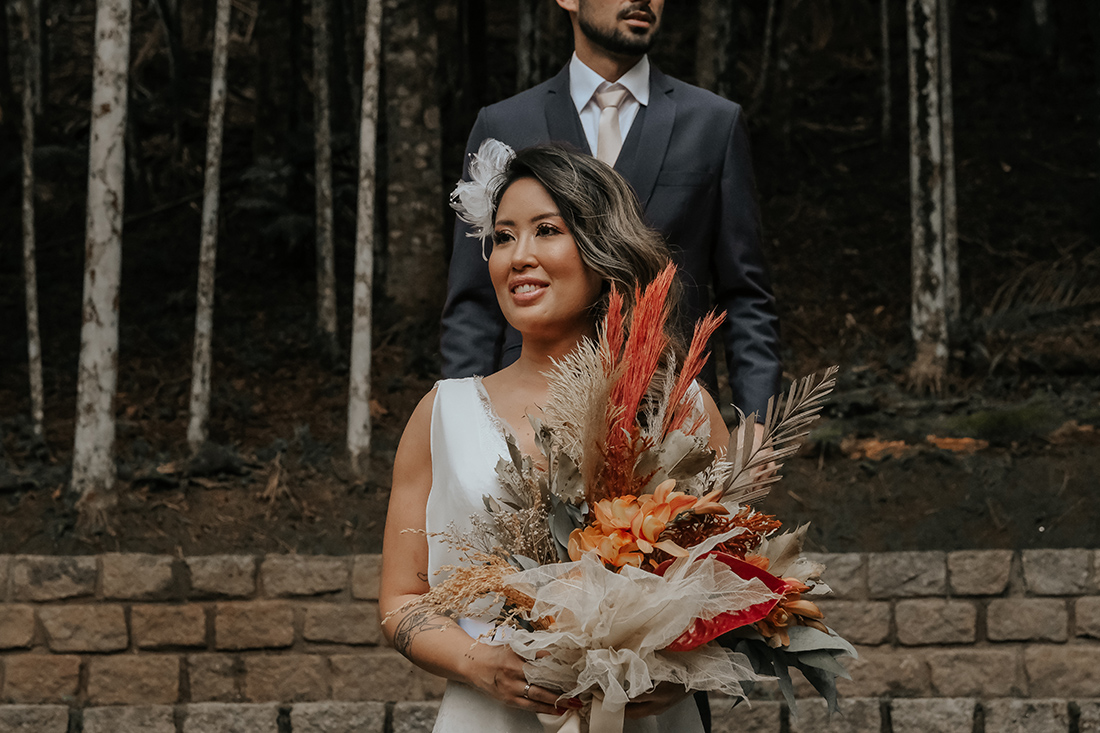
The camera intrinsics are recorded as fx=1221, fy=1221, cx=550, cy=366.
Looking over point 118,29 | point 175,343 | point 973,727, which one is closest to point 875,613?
point 973,727

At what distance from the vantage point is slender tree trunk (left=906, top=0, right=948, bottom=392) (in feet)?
18.7

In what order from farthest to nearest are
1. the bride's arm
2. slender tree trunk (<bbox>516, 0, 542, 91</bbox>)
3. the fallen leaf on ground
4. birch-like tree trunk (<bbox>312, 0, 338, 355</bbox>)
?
slender tree trunk (<bbox>516, 0, 542, 91</bbox>)
birch-like tree trunk (<bbox>312, 0, 338, 355</bbox>)
the fallen leaf on ground
the bride's arm

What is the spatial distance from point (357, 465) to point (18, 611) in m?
1.47

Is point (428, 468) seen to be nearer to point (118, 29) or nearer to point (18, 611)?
point (18, 611)

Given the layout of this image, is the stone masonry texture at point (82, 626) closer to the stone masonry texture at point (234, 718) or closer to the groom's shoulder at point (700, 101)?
the stone masonry texture at point (234, 718)

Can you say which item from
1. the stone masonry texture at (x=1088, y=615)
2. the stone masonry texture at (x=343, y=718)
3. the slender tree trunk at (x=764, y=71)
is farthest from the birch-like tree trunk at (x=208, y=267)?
the slender tree trunk at (x=764, y=71)

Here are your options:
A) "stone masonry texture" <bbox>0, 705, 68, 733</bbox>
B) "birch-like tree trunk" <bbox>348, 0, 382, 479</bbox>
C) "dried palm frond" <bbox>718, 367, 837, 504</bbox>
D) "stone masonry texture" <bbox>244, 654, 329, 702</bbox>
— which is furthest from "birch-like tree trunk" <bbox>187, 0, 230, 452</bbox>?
"dried palm frond" <bbox>718, 367, 837, 504</bbox>

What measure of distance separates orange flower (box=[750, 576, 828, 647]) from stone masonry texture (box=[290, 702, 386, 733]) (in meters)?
2.53

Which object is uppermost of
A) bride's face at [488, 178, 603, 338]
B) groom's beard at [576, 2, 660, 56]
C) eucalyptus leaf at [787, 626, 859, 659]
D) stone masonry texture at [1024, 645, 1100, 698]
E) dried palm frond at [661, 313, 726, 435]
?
groom's beard at [576, 2, 660, 56]

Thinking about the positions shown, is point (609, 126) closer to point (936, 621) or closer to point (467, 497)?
point (467, 497)

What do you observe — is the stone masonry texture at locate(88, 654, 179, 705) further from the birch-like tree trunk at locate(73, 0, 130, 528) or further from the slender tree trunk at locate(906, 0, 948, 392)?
the slender tree trunk at locate(906, 0, 948, 392)

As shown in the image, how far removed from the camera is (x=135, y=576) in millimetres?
4105

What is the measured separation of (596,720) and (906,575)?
2943 mm

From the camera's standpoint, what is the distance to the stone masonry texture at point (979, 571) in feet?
13.3
